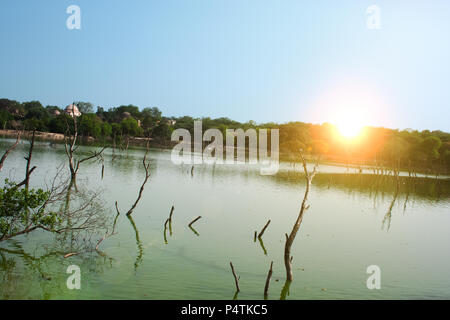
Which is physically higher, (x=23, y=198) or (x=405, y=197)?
(x=23, y=198)

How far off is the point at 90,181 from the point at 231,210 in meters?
11.8

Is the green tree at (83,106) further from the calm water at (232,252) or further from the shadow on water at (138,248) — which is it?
the shadow on water at (138,248)

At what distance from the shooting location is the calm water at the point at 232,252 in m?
10.8

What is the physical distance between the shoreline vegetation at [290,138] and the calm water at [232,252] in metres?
37.6

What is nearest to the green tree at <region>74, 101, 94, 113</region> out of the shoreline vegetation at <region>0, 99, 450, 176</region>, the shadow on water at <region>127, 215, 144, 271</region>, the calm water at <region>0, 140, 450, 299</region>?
the shoreline vegetation at <region>0, 99, 450, 176</region>

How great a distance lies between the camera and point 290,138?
14162cm

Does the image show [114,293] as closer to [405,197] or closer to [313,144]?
[405,197]

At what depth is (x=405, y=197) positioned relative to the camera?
1401 inches

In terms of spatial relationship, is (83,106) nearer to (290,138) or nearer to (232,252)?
(232,252)

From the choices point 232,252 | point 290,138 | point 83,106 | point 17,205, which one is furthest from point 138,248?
point 290,138

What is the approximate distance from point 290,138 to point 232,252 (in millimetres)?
129925

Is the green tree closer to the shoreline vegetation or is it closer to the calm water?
the shoreline vegetation

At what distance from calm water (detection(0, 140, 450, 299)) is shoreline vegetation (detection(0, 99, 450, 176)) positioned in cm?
3758
